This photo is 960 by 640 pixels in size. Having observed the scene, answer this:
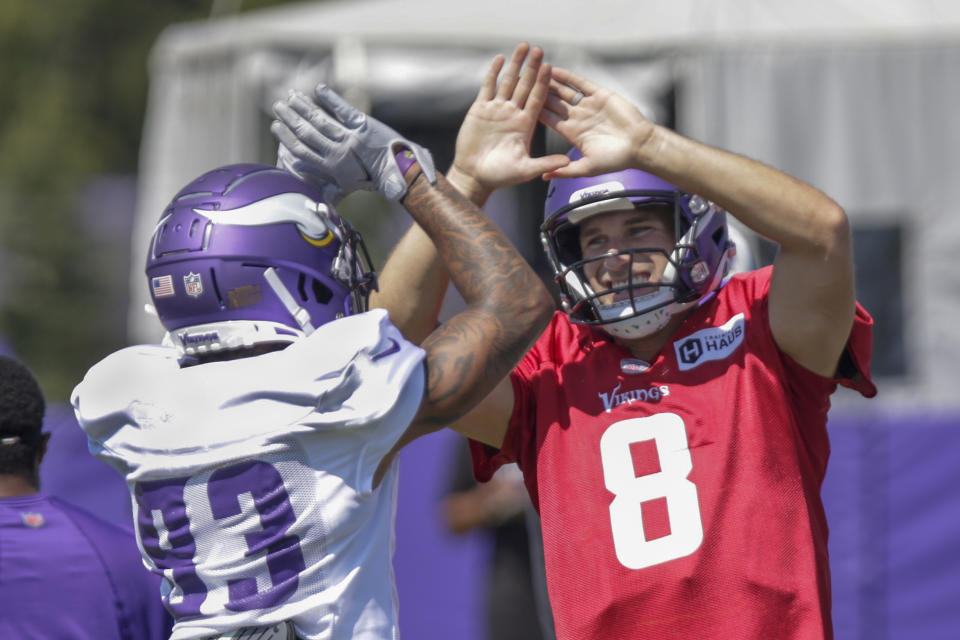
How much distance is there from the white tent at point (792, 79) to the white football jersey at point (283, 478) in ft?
21.0

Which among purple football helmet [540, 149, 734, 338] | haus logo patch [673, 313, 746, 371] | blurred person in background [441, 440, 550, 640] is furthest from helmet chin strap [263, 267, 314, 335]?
blurred person in background [441, 440, 550, 640]

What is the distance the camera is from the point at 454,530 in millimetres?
6633

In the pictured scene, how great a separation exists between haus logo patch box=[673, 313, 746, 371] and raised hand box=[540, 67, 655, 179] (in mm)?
463

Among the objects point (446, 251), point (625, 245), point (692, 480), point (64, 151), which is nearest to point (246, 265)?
point (446, 251)

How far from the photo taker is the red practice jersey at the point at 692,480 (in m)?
2.92

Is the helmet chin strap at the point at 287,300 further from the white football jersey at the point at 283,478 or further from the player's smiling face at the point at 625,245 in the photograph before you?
the player's smiling face at the point at 625,245

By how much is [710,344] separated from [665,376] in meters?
0.13

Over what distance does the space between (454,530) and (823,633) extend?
152 inches

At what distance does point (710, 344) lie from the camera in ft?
10.2

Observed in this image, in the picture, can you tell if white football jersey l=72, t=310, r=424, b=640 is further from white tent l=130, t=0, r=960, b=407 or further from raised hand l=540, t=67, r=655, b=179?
white tent l=130, t=0, r=960, b=407

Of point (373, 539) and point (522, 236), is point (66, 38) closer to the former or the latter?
point (522, 236)

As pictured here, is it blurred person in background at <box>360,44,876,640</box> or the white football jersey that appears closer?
the white football jersey

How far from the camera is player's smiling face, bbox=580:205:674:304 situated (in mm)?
3150

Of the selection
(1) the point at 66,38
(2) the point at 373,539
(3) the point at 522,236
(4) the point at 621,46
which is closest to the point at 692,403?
(2) the point at 373,539
